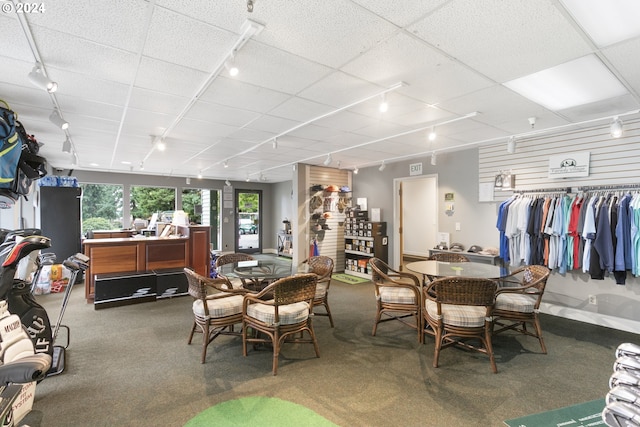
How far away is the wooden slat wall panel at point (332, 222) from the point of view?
23.4ft

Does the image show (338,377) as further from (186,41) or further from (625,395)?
(186,41)

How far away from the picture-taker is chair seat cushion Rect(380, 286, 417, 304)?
3.48 metres

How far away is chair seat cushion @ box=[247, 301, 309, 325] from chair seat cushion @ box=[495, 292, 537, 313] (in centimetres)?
209

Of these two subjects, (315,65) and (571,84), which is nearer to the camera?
(315,65)

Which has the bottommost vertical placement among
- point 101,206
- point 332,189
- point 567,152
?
point 101,206

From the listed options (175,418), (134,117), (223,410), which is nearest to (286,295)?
(223,410)

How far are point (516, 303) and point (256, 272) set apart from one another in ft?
9.13

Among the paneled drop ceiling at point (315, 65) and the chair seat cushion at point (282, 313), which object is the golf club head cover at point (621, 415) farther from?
the chair seat cushion at point (282, 313)

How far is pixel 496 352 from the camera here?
10.5 feet

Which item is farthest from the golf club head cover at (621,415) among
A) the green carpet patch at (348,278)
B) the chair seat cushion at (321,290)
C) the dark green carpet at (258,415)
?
the green carpet patch at (348,278)

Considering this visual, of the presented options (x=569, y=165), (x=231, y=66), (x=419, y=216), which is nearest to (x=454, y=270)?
(x=569, y=165)

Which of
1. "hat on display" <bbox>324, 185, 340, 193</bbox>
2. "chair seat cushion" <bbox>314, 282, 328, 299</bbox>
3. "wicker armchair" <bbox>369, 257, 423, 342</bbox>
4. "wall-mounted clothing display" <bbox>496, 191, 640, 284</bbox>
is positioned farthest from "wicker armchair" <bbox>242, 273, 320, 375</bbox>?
"hat on display" <bbox>324, 185, 340, 193</bbox>

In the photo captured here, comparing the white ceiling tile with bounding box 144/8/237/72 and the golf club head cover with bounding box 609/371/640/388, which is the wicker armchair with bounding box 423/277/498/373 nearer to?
the golf club head cover with bounding box 609/371/640/388

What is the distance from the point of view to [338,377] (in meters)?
2.69
